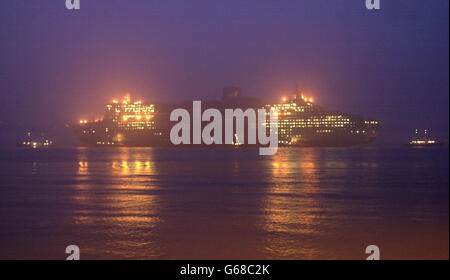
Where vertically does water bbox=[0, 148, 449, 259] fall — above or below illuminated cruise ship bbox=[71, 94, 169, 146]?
below

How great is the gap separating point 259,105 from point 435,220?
4243 inches

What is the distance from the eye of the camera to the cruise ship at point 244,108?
10800cm

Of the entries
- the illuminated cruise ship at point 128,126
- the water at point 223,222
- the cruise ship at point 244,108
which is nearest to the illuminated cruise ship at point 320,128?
the cruise ship at point 244,108

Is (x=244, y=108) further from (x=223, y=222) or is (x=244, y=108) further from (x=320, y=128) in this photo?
(x=223, y=222)

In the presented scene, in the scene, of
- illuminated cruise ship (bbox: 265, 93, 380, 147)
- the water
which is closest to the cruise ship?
illuminated cruise ship (bbox: 265, 93, 380, 147)

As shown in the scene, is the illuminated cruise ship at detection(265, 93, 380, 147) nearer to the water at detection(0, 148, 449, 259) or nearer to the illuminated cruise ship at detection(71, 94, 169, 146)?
the illuminated cruise ship at detection(71, 94, 169, 146)

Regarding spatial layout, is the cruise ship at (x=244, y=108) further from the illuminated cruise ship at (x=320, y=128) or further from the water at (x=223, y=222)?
the water at (x=223, y=222)

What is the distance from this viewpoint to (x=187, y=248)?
1066 cm

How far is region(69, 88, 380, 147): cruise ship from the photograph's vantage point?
354 ft

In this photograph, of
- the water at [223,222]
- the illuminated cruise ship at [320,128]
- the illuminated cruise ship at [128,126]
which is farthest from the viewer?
the illuminated cruise ship at [128,126]
